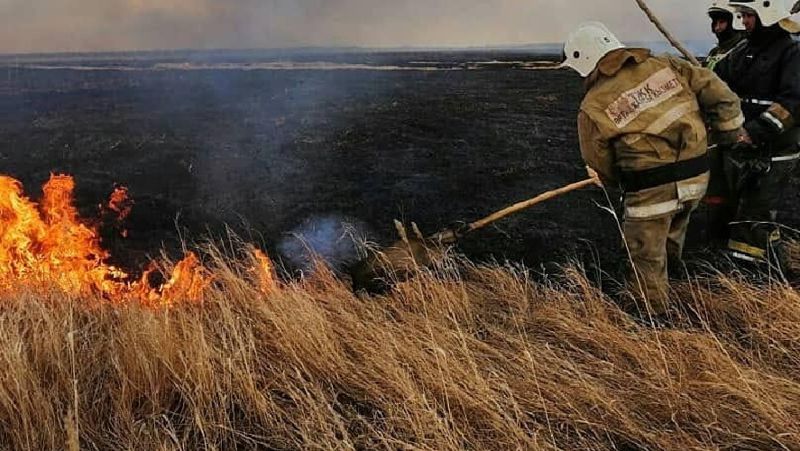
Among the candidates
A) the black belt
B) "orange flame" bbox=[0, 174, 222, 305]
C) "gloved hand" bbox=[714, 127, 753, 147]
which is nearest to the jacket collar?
the black belt

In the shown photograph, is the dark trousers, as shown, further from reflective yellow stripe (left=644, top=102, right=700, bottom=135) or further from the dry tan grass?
reflective yellow stripe (left=644, top=102, right=700, bottom=135)

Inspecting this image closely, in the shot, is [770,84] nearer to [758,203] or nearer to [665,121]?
[758,203]

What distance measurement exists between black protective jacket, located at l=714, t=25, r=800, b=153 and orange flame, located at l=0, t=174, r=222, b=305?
164 inches

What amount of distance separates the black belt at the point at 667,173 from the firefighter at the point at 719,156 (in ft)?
4.96

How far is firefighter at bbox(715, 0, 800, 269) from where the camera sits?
466 cm

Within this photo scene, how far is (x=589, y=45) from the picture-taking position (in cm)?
Answer: 403

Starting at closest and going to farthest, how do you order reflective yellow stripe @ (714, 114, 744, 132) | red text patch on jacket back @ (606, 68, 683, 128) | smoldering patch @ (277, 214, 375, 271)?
red text patch on jacket back @ (606, 68, 683, 128) → reflective yellow stripe @ (714, 114, 744, 132) → smoldering patch @ (277, 214, 375, 271)

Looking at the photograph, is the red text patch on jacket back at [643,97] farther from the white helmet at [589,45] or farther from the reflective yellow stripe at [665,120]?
the white helmet at [589,45]

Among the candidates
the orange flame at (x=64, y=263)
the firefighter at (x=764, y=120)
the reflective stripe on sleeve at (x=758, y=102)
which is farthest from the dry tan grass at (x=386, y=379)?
the reflective stripe on sleeve at (x=758, y=102)

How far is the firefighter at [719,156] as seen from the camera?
17.5 feet

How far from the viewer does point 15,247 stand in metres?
5.09

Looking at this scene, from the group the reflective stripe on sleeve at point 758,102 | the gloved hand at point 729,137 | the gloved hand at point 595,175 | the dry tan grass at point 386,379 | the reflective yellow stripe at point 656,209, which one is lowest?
the dry tan grass at point 386,379

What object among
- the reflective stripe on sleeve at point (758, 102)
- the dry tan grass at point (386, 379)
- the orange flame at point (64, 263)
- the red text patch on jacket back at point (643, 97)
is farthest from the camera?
the reflective stripe on sleeve at point (758, 102)

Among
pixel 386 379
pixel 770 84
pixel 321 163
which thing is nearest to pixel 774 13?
pixel 770 84
